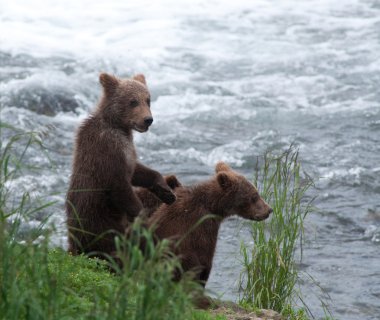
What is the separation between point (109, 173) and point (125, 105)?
640 mm

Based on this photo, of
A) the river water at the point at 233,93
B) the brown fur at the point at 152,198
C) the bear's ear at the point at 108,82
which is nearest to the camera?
the bear's ear at the point at 108,82

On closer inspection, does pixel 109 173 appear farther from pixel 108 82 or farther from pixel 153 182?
pixel 108 82

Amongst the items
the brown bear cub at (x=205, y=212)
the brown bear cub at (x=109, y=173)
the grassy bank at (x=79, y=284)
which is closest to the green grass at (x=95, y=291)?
the grassy bank at (x=79, y=284)

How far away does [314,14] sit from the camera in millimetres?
22062

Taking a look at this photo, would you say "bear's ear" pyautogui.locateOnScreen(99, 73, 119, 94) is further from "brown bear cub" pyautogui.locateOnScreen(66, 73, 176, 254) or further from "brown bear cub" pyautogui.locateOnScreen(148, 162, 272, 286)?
"brown bear cub" pyautogui.locateOnScreen(148, 162, 272, 286)

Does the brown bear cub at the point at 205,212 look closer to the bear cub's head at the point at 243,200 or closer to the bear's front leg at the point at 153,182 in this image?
the bear cub's head at the point at 243,200

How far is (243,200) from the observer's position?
8047mm

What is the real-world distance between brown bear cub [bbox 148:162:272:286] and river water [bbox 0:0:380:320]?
165cm

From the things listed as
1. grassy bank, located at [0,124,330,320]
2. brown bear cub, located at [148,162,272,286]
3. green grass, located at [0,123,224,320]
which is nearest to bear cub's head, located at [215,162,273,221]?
brown bear cub, located at [148,162,272,286]

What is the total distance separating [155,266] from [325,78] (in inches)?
526

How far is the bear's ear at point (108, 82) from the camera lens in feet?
25.6

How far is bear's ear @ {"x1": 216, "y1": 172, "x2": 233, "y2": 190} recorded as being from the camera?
312 inches

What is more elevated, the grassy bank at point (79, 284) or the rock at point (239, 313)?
the grassy bank at point (79, 284)

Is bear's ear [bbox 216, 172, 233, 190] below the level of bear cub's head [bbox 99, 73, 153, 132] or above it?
below
